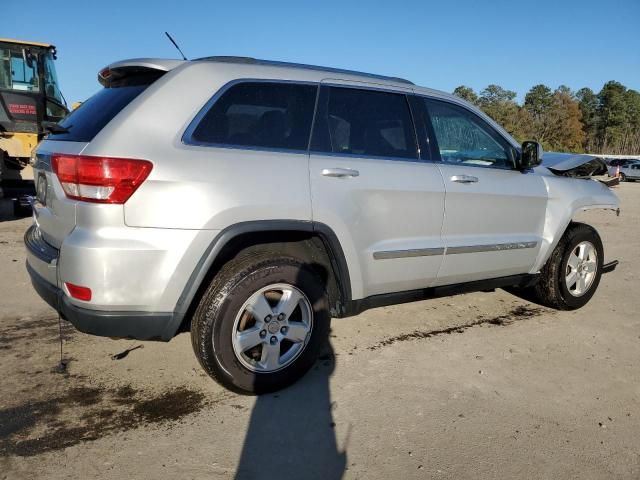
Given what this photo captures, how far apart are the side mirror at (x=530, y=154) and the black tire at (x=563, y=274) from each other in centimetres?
95

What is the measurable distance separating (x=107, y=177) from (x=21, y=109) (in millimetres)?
9280

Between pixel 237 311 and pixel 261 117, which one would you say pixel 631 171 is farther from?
pixel 237 311

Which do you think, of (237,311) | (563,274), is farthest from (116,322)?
(563,274)

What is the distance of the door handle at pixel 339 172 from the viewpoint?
306cm

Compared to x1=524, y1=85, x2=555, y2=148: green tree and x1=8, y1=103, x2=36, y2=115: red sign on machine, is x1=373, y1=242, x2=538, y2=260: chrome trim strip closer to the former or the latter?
x1=8, y1=103, x2=36, y2=115: red sign on machine

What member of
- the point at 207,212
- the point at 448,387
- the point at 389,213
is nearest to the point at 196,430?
the point at 207,212

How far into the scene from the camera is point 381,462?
242cm

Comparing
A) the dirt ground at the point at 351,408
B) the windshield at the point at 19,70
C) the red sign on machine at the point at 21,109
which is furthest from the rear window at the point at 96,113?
the windshield at the point at 19,70

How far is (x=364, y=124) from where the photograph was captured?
3.43m

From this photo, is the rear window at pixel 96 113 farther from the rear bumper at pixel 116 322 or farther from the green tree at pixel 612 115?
the green tree at pixel 612 115

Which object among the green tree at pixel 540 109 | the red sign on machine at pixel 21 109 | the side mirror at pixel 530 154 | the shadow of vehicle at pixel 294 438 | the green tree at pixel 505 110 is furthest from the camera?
the green tree at pixel 540 109

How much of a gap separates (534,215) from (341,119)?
6.58ft

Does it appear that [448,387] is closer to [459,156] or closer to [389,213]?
[389,213]

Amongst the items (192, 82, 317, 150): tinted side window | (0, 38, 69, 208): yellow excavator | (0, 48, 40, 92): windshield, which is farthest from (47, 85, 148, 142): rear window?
(0, 48, 40, 92): windshield
